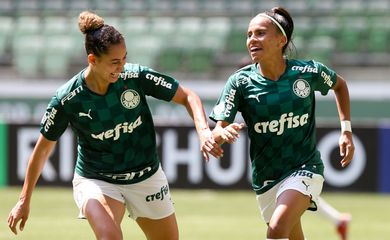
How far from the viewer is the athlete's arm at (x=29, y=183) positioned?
22.0 ft

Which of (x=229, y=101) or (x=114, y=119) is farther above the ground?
(x=229, y=101)

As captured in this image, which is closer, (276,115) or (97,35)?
(97,35)

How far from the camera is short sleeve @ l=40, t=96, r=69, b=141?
268 inches

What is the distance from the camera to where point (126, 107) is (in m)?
6.83

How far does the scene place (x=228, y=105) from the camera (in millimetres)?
6910

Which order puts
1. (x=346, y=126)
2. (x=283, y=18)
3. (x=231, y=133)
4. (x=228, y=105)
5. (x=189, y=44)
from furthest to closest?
(x=189, y=44)
(x=346, y=126)
(x=283, y=18)
(x=228, y=105)
(x=231, y=133)

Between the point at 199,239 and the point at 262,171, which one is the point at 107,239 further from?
the point at 199,239

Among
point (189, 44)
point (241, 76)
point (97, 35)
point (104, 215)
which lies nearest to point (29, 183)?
point (104, 215)

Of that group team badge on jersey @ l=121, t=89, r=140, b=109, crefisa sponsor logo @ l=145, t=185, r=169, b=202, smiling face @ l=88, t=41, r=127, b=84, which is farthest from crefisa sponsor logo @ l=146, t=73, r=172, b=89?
crefisa sponsor logo @ l=145, t=185, r=169, b=202

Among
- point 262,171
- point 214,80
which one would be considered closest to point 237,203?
point 214,80

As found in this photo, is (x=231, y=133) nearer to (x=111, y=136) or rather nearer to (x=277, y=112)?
(x=277, y=112)

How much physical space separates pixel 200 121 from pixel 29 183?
126 centimetres

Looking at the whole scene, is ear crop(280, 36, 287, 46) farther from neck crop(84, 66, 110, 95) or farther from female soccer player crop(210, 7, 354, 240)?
neck crop(84, 66, 110, 95)

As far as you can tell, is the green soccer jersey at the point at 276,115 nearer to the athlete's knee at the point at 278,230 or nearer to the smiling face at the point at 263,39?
the smiling face at the point at 263,39
